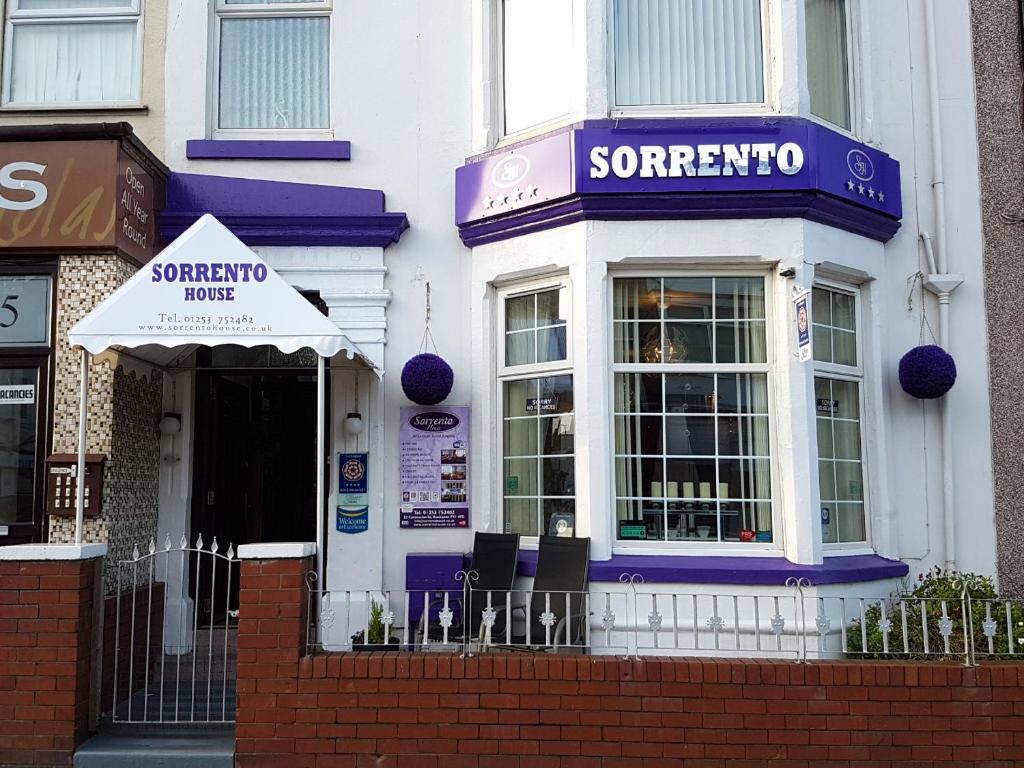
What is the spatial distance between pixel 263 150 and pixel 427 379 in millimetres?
2227

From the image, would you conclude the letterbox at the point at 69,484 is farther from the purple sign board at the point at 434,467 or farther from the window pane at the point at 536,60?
the window pane at the point at 536,60

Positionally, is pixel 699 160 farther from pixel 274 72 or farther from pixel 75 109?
pixel 75 109

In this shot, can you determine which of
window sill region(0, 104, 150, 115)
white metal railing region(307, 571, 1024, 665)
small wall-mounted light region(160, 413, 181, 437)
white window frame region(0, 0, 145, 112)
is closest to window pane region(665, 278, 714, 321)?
white metal railing region(307, 571, 1024, 665)

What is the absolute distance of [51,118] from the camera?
24.3ft

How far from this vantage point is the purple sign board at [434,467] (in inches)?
279

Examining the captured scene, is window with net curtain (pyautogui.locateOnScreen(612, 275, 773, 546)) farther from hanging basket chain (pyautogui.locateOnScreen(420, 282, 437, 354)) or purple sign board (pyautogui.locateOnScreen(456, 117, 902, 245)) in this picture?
hanging basket chain (pyautogui.locateOnScreen(420, 282, 437, 354))

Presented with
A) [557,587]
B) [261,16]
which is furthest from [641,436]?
[261,16]

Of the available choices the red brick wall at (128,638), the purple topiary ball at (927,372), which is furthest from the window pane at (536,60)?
the red brick wall at (128,638)

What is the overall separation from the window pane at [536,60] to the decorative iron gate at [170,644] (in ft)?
12.7

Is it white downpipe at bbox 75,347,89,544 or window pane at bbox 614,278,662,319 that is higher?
window pane at bbox 614,278,662,319

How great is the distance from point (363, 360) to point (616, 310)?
1.86 metres

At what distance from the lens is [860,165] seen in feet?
22.5

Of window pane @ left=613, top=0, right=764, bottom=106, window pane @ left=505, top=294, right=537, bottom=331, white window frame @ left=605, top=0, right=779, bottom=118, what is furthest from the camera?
window pane @ left=505, top=294, right=537, bottom=331

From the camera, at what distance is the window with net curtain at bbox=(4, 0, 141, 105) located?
7.56m
